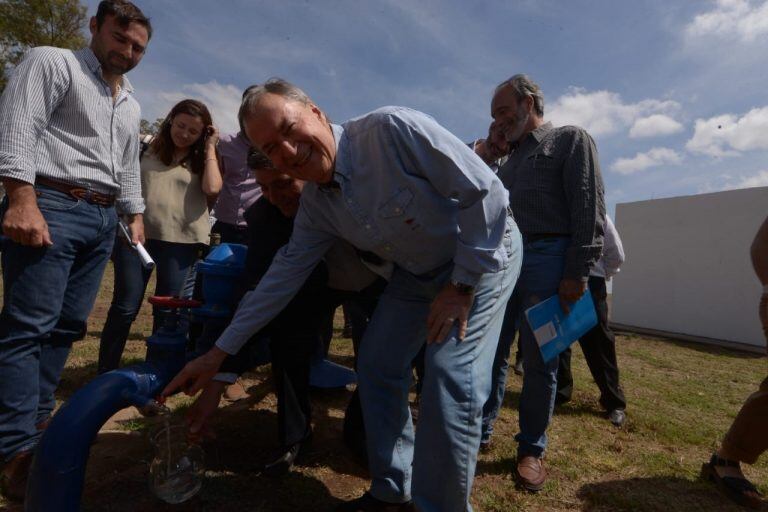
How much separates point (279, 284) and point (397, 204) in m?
0.59

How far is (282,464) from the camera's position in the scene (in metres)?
2.29

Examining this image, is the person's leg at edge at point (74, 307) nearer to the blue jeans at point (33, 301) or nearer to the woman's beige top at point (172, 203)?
the blue jeans at point (33, 301)

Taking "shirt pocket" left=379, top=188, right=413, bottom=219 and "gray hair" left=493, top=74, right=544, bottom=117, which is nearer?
"shirt pocket" left=379, top=188, right=413, bottom=219

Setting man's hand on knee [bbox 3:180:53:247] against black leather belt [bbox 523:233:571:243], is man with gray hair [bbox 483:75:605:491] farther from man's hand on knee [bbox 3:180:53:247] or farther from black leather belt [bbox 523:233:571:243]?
man's hand on knee [bbox 3:180:53:247]

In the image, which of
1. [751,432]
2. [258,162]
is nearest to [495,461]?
[751,432]

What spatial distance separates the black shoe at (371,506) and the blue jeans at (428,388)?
0.10 ft

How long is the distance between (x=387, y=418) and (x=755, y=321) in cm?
1003

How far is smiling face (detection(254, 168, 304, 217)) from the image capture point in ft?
7.44

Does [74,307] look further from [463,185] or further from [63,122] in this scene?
[463,185]

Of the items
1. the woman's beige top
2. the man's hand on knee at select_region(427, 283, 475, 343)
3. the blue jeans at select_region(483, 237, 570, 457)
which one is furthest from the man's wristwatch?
the woman's beige top

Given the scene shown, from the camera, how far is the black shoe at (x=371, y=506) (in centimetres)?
198

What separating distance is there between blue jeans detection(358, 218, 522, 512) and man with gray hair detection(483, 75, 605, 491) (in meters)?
0.57

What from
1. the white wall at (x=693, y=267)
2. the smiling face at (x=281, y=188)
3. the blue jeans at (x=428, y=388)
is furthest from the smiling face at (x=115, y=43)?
the white wall at (x=693, y=267)

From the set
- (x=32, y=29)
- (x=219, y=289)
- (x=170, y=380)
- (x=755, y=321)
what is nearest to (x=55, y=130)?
(x=219, y=289)
